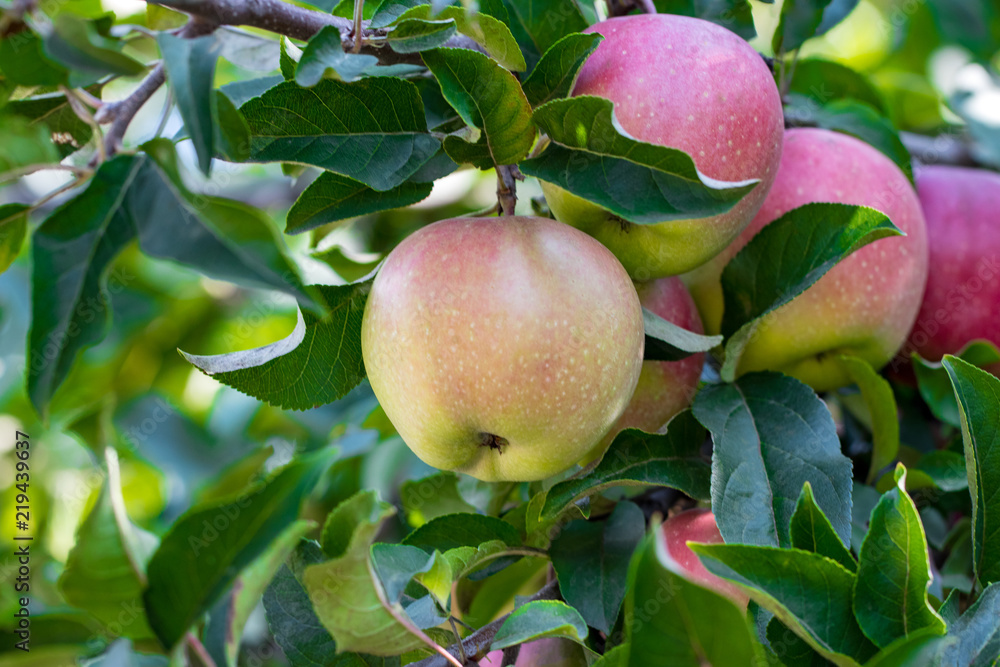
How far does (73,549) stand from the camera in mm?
592

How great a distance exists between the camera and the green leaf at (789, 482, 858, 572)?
654 mm

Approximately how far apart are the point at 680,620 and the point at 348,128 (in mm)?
529

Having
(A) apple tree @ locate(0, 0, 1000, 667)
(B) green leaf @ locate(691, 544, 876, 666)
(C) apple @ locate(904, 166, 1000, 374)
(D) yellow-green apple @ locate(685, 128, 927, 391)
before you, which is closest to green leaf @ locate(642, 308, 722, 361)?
(A) apple tree @ locate(0, 0, 1000, 667)

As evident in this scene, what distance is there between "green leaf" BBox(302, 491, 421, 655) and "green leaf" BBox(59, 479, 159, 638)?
13cm

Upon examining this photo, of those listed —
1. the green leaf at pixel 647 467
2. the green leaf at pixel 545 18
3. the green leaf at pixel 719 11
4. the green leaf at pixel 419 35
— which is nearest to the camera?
the green leaf at pixel 419 35

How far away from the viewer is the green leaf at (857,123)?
120 cm

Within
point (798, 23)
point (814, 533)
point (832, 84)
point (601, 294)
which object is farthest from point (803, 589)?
point (832, 84)

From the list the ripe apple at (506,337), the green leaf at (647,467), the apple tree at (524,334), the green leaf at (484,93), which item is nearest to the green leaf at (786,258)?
the apple tree at (524,334)

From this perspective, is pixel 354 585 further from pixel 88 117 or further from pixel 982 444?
pixel 982 444

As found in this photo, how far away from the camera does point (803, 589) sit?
615mm

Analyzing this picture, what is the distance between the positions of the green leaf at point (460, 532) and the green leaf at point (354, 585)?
0.83 ft

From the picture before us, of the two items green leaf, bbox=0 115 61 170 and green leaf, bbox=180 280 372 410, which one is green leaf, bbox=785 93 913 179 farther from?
green leaf, bbox=0 115 61 170

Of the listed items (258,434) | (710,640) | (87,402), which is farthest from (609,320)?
(87,402)

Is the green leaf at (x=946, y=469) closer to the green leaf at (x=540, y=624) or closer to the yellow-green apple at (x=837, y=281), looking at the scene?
the yellow-green apple at (x=837, y=281)
